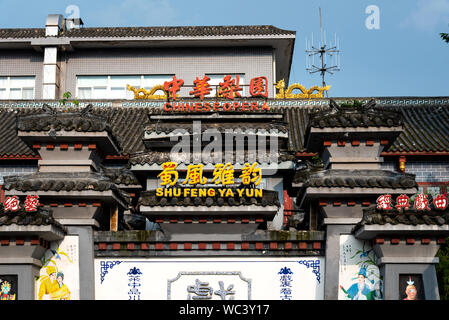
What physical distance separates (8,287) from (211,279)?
4.90m

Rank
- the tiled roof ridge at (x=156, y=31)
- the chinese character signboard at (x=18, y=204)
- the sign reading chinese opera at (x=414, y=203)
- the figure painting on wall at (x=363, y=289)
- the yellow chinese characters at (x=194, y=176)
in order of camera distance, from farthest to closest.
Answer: the tiled roof ridge at (x=156, y=31)
the yellow chinese characters at (x=194, y=176)
the figure painting on wall at (x=363, y=289)
the chinese character signboard at (x=18, y=204)
the sign reading chinese opera at (x=414, y=203)

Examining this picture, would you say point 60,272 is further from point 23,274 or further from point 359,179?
point 359,179

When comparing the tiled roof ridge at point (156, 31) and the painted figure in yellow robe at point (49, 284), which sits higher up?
the tiled roof ridge at point (156, 31)

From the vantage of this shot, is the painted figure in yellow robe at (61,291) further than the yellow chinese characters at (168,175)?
No

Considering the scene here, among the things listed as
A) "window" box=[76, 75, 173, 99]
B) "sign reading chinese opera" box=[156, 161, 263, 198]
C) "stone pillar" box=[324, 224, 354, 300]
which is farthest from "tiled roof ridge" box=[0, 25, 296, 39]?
→ "stone pillar" box=[324, 224, 354, 300]

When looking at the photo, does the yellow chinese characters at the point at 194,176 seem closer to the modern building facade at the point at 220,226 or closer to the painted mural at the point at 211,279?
the modern building facade at the point at 220,226

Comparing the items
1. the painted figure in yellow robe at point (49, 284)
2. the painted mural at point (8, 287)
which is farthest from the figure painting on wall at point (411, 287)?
the painted mural at point (8, 287)

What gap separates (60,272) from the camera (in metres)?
16.1

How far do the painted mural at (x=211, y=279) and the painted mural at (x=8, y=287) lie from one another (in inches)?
77.1

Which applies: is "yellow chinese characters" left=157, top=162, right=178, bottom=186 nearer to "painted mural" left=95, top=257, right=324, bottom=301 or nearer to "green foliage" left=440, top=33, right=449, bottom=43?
"painted mural" left=95, top=257, right=324, bottom=301

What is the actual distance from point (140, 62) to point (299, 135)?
11.5 metres

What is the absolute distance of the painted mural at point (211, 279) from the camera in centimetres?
1600

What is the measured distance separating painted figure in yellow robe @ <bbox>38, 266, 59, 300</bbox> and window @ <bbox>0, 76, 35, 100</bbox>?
22.0 metres

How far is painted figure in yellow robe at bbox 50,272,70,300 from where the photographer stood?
15.9 meters
